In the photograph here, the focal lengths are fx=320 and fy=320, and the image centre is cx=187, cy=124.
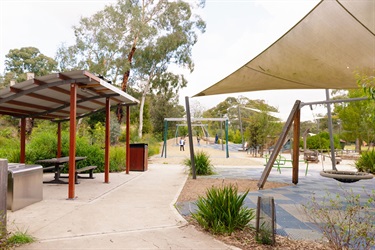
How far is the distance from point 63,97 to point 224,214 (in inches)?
219

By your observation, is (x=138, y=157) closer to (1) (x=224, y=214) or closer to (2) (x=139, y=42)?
(1) (x=224, y=214)

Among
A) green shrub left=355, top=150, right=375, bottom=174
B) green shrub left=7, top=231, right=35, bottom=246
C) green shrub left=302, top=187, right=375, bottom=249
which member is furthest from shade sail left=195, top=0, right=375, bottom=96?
green shrub left=355, top=150, right=375, bottom=174

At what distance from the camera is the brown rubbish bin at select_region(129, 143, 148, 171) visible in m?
11.7

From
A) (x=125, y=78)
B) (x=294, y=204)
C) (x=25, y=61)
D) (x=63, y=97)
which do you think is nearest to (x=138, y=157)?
(x=63, y=97)

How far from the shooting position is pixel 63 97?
8023 mm

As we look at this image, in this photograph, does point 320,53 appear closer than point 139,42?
Yes

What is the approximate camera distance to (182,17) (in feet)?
96.4

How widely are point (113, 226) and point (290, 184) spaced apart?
18.3 feet

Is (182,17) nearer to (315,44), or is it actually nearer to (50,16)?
(50,16)

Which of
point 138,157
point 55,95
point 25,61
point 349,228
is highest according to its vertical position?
point 25,61

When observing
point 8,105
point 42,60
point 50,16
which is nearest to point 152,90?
point 50,16

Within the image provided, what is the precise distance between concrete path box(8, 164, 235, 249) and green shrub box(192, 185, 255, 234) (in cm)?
21

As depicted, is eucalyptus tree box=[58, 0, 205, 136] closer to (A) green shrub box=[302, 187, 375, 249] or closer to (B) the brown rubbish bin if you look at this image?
(B) the brown rubbish bin

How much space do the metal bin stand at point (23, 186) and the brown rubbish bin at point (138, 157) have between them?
556 cm
